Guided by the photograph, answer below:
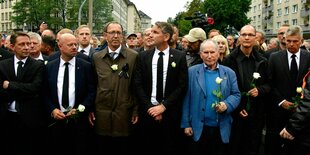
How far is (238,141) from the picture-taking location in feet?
19.4

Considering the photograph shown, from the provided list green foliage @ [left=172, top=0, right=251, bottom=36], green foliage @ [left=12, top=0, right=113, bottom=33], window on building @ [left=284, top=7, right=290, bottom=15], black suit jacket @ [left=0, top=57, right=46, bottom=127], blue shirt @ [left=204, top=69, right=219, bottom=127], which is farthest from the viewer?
green foliage @ [left=172, top=0, right=251, bottom=36]

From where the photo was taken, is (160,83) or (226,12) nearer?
(160,83)

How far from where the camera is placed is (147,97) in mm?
5488

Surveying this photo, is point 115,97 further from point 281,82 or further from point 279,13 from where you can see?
point 279,13

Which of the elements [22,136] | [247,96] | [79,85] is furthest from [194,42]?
[22,136]

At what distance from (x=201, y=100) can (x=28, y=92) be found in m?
2.54

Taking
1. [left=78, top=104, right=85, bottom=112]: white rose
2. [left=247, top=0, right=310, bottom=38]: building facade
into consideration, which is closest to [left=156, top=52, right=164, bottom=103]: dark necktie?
[left=78, top=104, right=85, bottom=112]: white rose

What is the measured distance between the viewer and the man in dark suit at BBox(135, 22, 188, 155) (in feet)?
18.1

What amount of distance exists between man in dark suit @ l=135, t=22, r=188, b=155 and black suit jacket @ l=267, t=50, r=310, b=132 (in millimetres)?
1567

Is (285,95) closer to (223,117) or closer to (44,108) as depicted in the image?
(223,117)

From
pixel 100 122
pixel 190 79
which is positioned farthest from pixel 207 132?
pixel 100 122

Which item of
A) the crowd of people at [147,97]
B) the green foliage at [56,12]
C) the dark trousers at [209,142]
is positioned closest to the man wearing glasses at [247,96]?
the crowd of people at [147,97]

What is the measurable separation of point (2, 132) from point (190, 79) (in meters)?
3.18

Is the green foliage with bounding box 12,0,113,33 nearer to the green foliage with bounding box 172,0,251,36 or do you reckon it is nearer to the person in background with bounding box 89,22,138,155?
the green foliage with bounding box 172,0,251,36
